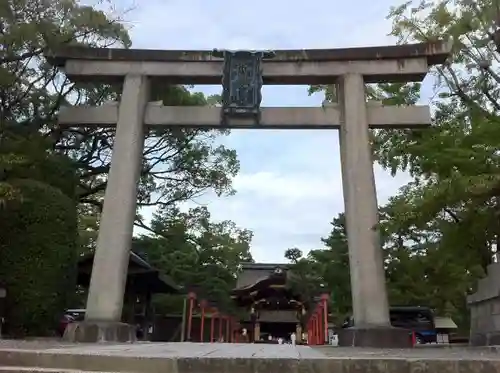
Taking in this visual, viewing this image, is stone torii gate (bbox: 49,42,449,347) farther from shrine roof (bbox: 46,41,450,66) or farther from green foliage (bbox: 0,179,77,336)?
green foliage (bbox: 0,179,77,336)

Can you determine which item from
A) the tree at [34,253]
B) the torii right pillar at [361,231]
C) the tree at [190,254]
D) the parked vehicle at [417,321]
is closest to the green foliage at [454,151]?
the torii right pillar at [361,231]

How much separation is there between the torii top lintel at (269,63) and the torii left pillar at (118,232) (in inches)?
17.7

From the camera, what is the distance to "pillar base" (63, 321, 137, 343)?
9.50 m

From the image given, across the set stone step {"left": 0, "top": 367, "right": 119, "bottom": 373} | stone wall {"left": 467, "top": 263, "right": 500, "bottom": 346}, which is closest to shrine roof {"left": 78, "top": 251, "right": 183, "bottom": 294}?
stone wall {"left": 467, "top": 263, "right": 500, "bottom": 346}

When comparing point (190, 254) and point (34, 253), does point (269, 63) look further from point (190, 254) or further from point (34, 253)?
A: point (190, 254)

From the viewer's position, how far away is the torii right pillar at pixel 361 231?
950cm

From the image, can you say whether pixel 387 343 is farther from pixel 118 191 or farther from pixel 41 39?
pixel 41 39

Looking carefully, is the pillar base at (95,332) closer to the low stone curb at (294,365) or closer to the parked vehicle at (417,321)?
the low stone curb at (294,365)

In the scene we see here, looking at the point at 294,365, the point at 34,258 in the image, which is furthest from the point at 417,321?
the point at 294,365

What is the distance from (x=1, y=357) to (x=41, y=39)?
9152 millimetres

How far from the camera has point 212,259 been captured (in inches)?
1027

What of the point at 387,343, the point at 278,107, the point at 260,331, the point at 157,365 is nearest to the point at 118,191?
the point at 278,107

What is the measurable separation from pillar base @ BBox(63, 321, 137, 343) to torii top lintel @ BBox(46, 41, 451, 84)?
549cm

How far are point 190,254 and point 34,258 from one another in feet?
46.0
